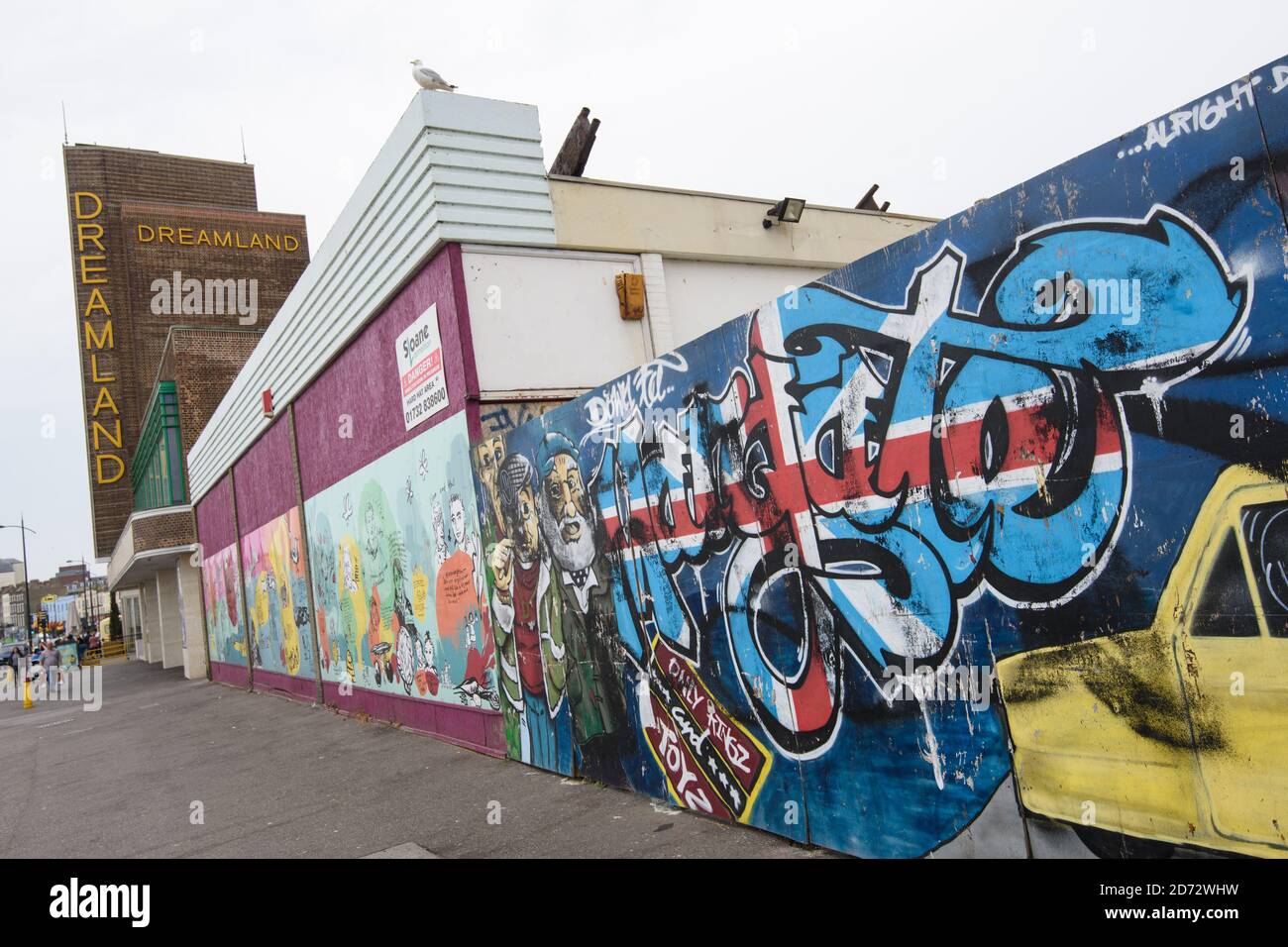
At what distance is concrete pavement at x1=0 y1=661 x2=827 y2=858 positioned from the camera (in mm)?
5078

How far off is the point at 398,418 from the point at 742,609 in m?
5.58

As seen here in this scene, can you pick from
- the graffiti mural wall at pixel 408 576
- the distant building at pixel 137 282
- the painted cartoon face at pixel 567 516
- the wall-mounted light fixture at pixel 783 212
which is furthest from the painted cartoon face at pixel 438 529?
the distant building at pixel 137 282

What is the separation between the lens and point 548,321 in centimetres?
812

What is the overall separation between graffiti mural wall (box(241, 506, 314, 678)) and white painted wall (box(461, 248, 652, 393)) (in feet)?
23.0

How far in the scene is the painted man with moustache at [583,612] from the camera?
5.83 metres

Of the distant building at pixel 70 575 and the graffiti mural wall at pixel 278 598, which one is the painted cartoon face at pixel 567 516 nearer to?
the graffiti mural wall at pixel 278 598

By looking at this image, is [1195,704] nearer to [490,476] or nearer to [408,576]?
[490,476]

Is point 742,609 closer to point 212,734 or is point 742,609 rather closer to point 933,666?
point 933,666

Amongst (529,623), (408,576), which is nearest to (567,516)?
(529,623)

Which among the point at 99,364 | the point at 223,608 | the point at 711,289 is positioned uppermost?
the point at 99,364

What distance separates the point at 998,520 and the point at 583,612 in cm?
338

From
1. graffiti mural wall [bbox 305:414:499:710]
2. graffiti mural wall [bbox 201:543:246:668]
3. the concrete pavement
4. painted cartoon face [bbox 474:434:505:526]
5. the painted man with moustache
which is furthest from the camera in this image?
graffiti mural wall [bbox 201:543:246:668]

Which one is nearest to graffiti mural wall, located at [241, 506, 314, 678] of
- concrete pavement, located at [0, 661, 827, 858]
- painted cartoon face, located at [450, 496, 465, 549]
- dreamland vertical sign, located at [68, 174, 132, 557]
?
concrete pavement, located at [0, 661, 827, 858]

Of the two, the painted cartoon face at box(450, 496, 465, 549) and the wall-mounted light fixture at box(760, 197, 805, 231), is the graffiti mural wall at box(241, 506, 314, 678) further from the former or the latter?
the wall-mounted light fixture at box(760, 197, 805, 231)
